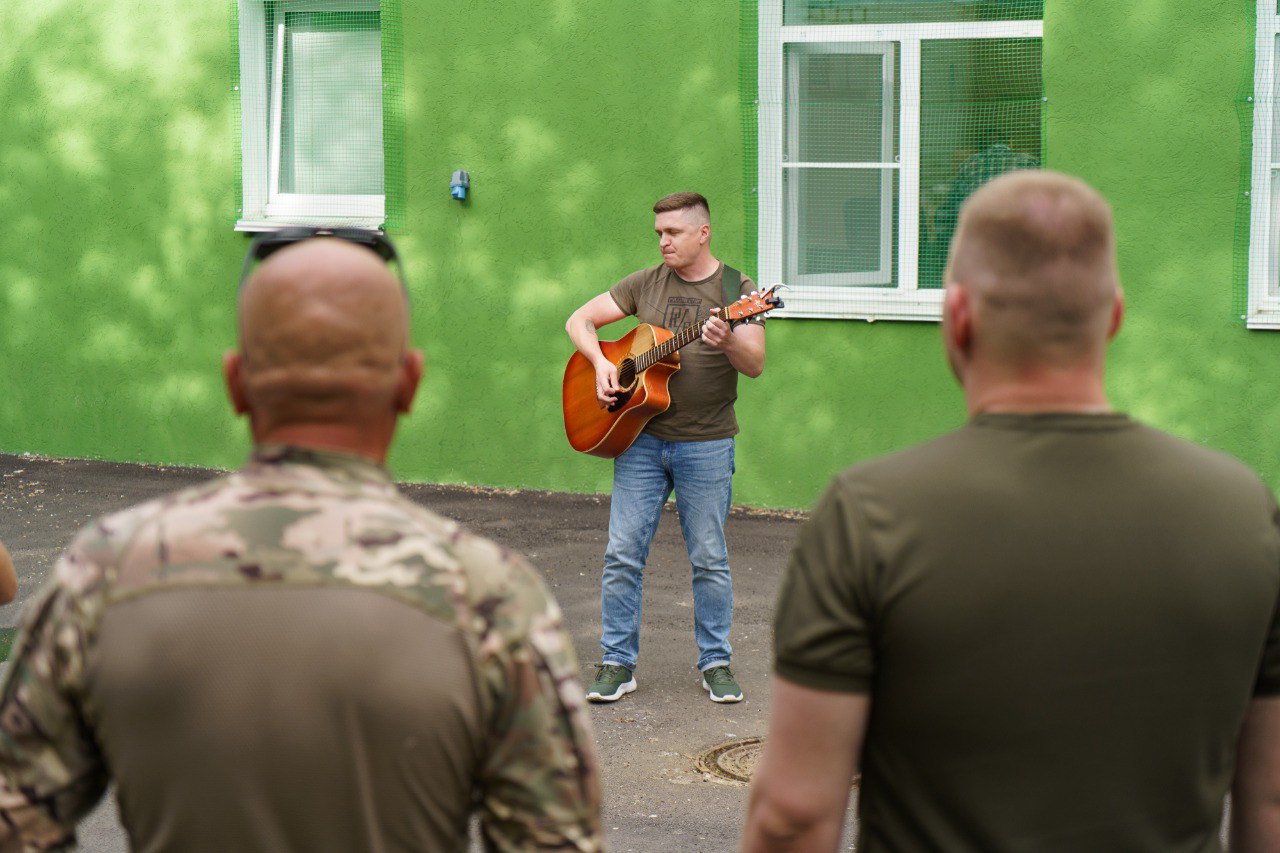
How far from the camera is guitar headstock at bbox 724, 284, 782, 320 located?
20.7 feet

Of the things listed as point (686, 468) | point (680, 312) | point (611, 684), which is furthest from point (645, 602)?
point (680, 312)

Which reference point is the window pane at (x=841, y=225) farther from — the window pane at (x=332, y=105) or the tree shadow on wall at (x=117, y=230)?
the tree shadow on wall at (x=117, y=230)

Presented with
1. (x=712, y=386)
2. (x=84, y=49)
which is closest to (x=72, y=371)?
(x=84, y=49)

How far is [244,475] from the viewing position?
1.96m

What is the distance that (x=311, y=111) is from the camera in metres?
11.9

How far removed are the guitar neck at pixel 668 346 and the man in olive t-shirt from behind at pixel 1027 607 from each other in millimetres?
4290

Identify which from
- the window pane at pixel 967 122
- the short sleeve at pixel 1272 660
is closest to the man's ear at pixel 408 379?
the short sleeve at pixel 1272 660

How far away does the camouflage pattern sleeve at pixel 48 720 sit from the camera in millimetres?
1918

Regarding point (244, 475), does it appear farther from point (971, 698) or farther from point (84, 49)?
point (84, 49)

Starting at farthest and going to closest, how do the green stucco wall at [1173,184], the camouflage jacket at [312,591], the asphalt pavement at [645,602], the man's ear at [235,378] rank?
the green stucco wall at [1173,184], the asphalt pavement at [645,602], the man's ear at [235,378], the camouflage jacket at [312,591]

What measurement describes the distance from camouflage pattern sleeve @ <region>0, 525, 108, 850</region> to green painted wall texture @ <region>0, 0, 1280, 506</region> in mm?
8603

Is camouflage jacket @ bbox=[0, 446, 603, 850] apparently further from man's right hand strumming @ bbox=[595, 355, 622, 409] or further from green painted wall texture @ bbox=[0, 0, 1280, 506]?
green painted wall texture @ bbox=[0, 0, 1280, 506]

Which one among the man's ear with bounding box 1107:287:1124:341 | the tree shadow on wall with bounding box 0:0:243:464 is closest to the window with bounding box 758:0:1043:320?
the tree shadow on wall with bounding box 0:0:243:464

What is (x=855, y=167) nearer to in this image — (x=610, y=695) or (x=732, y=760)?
(x=610, y=695)
